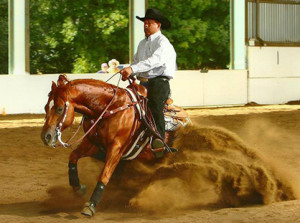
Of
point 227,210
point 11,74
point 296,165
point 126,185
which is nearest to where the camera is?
point 227,210

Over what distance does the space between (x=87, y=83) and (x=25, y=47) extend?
14077mm

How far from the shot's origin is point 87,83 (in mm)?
7996

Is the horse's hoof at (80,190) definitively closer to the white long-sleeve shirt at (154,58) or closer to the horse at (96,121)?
the horse at (96,121)

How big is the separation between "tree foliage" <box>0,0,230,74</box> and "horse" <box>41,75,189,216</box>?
1607cm

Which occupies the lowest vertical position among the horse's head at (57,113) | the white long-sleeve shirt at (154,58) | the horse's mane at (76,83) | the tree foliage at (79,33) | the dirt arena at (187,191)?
the dirt arena at (187,191)

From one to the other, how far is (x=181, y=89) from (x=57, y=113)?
16716mm

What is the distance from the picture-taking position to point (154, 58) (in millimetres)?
8266

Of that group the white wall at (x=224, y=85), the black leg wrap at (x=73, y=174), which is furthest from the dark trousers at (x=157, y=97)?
the white wall at (x=224, y=85)

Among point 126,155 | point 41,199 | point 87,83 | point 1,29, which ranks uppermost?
point 1,29

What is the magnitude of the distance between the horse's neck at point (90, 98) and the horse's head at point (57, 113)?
0.14 metres

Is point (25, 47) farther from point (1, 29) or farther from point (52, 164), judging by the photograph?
point (52, 164)

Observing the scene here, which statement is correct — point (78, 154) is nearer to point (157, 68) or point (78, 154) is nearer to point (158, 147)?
point (158, 147)

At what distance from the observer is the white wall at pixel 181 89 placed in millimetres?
21172

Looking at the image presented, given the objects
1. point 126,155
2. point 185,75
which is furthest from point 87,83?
point 185,75
